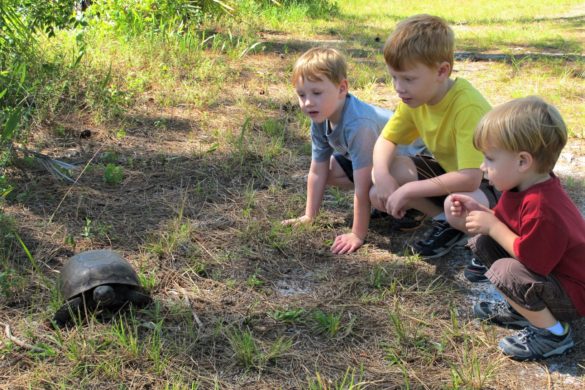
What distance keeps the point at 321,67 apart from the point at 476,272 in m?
1.20

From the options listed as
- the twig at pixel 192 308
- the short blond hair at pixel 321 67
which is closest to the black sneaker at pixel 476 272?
the short blond hair at pixel 321 67

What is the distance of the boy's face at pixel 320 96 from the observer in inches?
122

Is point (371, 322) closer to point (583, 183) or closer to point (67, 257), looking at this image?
point (67, 257)

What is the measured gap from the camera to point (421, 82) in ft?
9.39

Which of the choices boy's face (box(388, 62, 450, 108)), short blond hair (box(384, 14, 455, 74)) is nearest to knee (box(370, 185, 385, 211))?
boy's face (box(388, 62, 450, 108))

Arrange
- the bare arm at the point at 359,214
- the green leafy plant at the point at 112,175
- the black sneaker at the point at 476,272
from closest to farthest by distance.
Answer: the black sneaker at the point at 476,272 → the bare arm at the point at 359,214 → the green leafy plant at the point at 112,175

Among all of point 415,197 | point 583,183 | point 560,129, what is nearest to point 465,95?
point 415,197

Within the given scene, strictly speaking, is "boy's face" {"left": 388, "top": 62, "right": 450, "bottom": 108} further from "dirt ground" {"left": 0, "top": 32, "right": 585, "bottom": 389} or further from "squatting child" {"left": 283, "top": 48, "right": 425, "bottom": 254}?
"dirt ground" {"left": 0, "top": 32, "right": 585, "bottom": 389}

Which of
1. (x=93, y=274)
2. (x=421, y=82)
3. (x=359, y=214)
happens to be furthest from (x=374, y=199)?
(x=93, y=274)

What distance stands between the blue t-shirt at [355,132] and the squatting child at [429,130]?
0.08m

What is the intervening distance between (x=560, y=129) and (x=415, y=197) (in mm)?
895

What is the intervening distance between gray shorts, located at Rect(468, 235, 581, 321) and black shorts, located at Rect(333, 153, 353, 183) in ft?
4.18

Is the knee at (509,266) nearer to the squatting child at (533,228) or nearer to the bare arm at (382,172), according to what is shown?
the squatting child at (533,228)

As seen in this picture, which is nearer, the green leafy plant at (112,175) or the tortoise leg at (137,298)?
the tortoise leg at (137,298)
